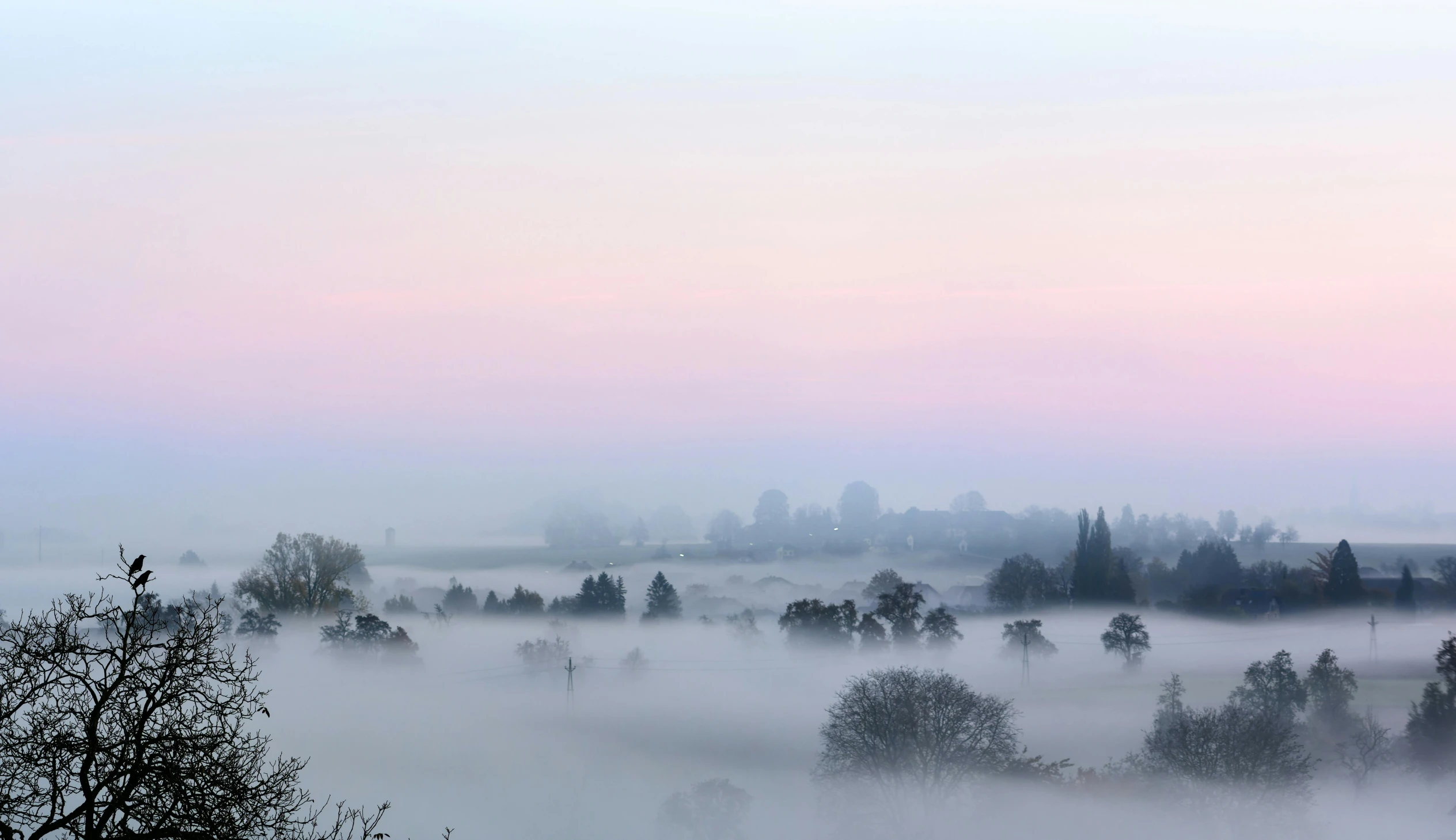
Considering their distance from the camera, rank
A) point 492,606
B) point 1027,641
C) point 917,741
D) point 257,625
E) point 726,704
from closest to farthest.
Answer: point 917,741, point 257,625, point 726,704, point 1027,641, point 492,606

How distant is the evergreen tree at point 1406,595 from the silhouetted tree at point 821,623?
63988 millimetres

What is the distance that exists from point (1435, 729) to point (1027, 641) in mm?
36249

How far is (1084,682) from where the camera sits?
97.2 metres

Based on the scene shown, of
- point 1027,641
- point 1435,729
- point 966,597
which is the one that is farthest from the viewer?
point 966,597

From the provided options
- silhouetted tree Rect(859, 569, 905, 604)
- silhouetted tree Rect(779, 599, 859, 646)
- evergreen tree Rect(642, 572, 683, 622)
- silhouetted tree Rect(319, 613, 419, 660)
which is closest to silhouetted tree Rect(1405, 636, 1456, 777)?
silhouetted tree Rect(779, 599, 859, 646)

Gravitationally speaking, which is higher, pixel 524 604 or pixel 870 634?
pixel 870 634

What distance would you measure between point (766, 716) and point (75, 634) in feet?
265

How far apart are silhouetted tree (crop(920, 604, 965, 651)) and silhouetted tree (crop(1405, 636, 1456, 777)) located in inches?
1367

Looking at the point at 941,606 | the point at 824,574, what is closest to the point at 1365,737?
the point at 941,606

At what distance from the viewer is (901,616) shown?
98.0 metres

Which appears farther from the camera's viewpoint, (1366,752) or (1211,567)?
(1211,567)

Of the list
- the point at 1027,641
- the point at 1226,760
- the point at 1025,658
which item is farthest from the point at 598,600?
the point at 1226,760

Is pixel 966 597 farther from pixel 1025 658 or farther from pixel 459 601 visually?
pixel 459 601

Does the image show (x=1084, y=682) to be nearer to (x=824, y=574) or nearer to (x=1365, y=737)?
(x=1365, y=737)
